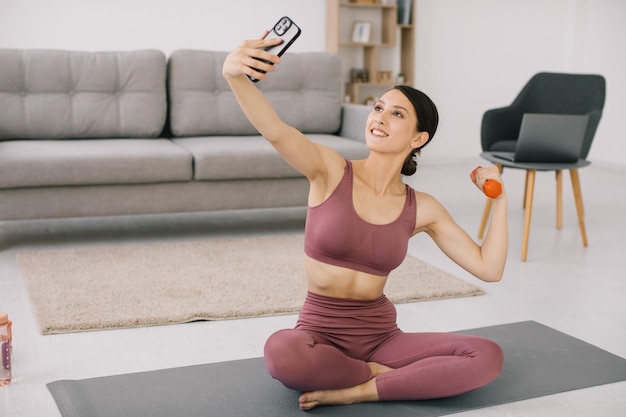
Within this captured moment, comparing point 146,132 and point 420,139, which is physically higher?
point 420,139

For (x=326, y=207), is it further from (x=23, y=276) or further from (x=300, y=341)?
(x=23, y=276)

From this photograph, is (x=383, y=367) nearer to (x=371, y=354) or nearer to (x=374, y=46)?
(x=371, y=354)

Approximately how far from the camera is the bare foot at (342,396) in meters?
1.90

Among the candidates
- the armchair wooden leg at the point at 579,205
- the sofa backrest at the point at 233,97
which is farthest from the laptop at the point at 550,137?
the sofa backrest at the point at 233,97

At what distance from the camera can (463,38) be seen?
662cm

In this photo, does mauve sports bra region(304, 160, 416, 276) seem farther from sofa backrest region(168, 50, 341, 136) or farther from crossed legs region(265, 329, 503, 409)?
sofa backrest region(168, 50, 341, 136)

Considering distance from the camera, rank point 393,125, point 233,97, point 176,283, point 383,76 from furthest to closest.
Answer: point 383,76
point 233,97
point 176,283
point 393,125

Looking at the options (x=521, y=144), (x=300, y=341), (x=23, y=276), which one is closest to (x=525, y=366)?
(x=300, y=341)

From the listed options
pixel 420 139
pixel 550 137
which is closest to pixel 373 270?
pixel 420 139

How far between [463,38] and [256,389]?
5154 millimetres

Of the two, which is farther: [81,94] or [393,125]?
[81,94]

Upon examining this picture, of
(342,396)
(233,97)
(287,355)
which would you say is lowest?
(342,396)

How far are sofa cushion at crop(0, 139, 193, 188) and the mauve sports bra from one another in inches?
68.1

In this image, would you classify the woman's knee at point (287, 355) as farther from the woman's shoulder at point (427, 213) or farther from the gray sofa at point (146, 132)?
the gray sofa at point (146, 132)
